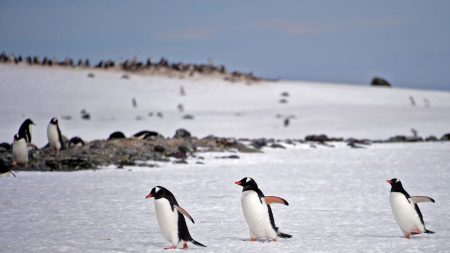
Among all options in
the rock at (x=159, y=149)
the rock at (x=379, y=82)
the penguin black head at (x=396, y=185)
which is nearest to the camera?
the penguin black head at (x=396, y=185)

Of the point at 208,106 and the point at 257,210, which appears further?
the point at 208,106

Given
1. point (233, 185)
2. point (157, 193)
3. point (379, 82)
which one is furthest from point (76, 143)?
point (379, 82)

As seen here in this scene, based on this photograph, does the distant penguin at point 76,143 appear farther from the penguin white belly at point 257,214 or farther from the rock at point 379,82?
the rock at point 379,82

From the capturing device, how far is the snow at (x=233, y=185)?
745cm

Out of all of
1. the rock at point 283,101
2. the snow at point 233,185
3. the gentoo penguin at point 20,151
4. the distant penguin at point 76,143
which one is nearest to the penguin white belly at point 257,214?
the snow at point 233,185

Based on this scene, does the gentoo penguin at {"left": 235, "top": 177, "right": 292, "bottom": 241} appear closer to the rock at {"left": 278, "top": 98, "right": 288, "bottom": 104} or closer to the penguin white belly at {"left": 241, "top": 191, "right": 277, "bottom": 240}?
the penguin white belly at {"left": 241, "top": 191, "right": 277, "bottom": 240}

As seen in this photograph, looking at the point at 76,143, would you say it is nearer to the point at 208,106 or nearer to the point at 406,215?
the point at 406,215

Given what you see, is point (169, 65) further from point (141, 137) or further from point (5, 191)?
point (5, 191)

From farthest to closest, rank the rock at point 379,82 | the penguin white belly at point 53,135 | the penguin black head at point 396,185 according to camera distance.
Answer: the rock at point 379,82 → the penguin white belly at point 53,135 → the penguin black head at point 396,185

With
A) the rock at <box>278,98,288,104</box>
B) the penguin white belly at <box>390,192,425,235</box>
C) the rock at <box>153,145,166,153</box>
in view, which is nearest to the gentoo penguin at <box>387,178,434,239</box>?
the penguin white belly at <box>390,192,425,235</box>

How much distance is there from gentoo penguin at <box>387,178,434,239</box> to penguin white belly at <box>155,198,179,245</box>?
223 cm

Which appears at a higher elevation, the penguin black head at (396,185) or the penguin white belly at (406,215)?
the penguin black head at (396,185)

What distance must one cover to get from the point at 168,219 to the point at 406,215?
242 centimetres

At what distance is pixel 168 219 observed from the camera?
6.91m
